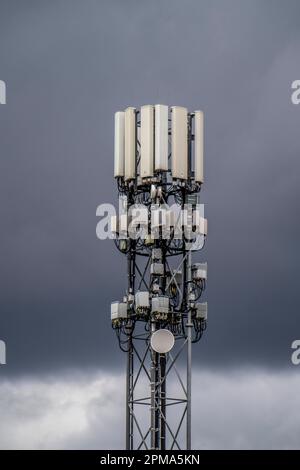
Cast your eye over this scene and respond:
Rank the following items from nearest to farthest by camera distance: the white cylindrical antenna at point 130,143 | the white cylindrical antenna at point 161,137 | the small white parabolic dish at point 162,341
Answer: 1. the small white parabolic dish at point 162,341
2. the white cylindrical antenna at point 161,137
3. the white cylindrical antenna at point 130,143

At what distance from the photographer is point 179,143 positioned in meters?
179

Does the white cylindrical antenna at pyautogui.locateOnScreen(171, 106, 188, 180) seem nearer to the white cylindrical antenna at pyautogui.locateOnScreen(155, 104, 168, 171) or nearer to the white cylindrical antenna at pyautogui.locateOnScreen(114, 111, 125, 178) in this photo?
the white cylindrical antenna at pyautogui.locateOnScreen(155, 104, 168, 171)

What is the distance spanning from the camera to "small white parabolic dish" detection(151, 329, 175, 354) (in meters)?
178

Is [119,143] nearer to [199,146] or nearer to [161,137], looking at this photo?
[161,137]

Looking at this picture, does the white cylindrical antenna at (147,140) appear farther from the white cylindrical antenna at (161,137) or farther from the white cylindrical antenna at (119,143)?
the white cylindrical antenna at (119,143)

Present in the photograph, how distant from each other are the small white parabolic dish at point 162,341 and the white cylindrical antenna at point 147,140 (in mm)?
11131

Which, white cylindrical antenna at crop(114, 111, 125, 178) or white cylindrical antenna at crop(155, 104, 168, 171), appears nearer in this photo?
white cylindrical antenna at crop(155, 104, 168, 171)

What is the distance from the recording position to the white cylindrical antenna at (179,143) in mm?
179125

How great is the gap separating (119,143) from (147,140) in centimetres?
320

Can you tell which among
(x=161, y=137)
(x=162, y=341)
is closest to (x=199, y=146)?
(x=161, y=137)

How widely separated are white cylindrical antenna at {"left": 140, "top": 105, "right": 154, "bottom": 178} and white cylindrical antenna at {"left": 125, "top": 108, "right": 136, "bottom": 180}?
108cm

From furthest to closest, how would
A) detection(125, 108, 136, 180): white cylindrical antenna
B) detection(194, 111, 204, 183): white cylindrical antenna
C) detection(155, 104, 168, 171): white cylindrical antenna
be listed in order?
detection(125, 108, 136, 180): white cylindrical antenna → detection(194, 111, 204, 183): white cylindrical antenna → detection(155, 104, 168, 171): white cylindrical antenna

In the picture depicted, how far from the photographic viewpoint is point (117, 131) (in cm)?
18225
